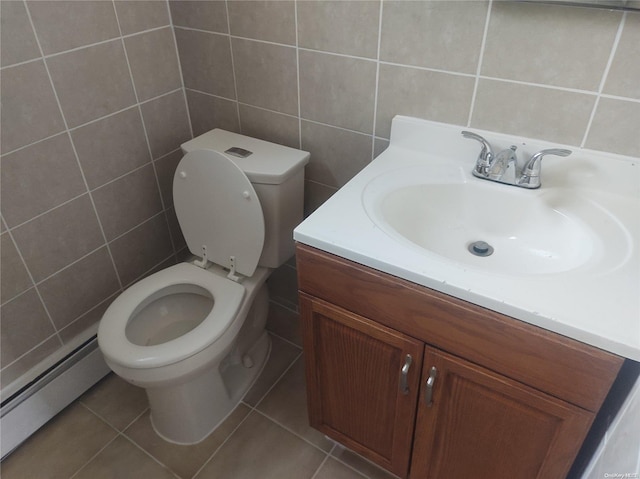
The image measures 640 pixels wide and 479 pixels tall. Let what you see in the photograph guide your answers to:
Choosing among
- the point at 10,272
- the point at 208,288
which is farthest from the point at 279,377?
→ the point at 10,272

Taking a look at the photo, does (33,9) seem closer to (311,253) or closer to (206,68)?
(206,68)

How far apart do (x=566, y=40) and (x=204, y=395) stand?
1340mm

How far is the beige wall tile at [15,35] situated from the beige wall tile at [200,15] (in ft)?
1.42

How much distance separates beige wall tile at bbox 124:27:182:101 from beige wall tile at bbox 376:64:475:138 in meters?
0.74

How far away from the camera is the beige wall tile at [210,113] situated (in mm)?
1557

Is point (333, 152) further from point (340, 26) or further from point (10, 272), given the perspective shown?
point (10, 272)

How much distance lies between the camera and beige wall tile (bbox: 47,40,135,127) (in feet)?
4.25

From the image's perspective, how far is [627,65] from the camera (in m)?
0.93

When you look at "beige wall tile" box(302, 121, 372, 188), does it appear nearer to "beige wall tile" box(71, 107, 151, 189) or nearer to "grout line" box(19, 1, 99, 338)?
"beige wall tile" box(71, 107, 151, 189)

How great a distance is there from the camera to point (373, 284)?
938 mm

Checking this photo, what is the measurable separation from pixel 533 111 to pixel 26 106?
1261 mm

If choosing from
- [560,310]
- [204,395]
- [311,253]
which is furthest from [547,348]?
Result: [204,395]

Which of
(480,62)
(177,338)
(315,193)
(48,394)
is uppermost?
(480,62)

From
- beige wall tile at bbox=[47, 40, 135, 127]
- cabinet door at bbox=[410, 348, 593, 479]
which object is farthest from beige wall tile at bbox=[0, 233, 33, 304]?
cabinet door at bbox=[410, 348, 593, 479]
